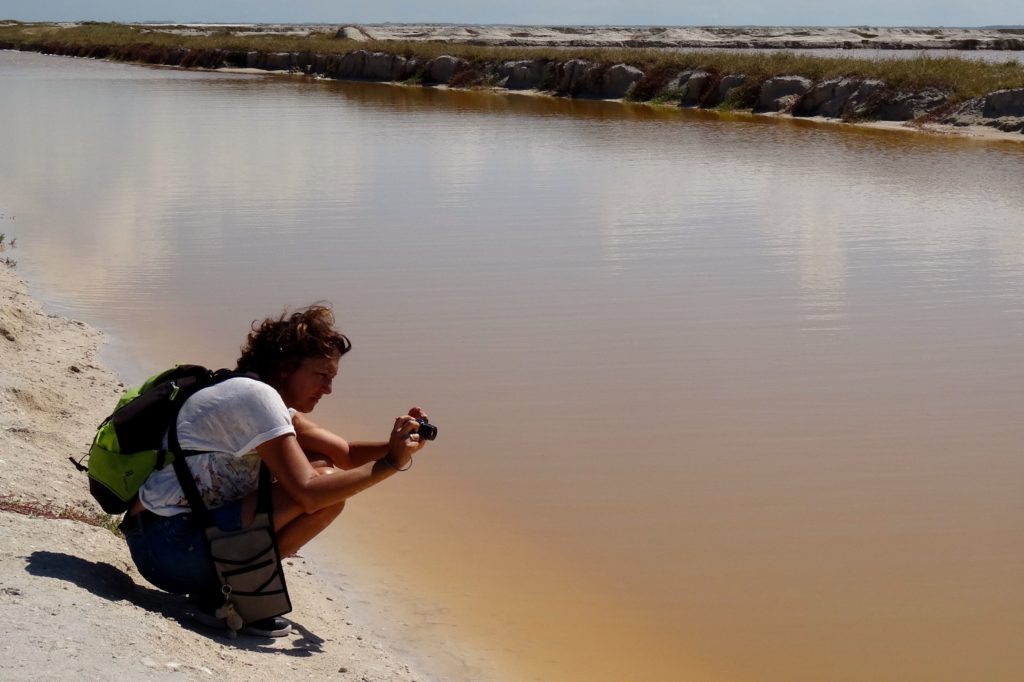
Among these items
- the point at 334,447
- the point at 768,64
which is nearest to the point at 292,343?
the point at 334,447

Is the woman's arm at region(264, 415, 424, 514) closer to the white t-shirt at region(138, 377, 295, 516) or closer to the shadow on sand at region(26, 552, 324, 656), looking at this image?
the white t-shirt at region(138, 377, 295, 516)

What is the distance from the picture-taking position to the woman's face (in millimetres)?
4117

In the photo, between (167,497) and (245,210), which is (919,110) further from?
(167,497)

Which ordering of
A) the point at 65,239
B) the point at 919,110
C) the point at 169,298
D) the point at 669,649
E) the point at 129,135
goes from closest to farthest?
1. the point at 669,649
2. the point at 169,298
3. the point at 65,239
4. the point at 129,135
5. the point at 919,110

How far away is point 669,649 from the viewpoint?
187 inches

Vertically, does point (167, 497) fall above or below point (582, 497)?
above

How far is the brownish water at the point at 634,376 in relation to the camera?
195 inches

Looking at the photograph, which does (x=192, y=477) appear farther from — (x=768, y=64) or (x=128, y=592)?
(x=768, y=64)

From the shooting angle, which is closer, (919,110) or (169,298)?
(169,298)

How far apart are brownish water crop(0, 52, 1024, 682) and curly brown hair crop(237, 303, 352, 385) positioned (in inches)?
46.9

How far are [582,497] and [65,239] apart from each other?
807cm

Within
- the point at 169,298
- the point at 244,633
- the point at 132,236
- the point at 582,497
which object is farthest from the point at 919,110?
the point at 244,633

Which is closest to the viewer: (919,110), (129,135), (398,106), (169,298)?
(169,298)

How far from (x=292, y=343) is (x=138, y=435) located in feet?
1.76
